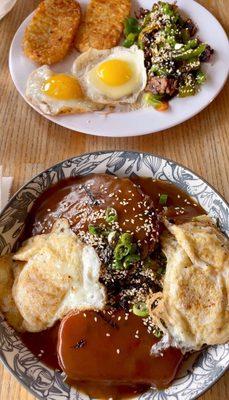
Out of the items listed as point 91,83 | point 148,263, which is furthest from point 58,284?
point 91,83

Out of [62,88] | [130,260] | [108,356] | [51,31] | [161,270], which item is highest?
[51,31]

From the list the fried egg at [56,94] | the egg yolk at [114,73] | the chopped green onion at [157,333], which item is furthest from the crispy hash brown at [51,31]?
the chopped green onion at [157,333]

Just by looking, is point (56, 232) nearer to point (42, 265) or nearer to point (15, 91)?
point (42, 265)

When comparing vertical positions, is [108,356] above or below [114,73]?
below

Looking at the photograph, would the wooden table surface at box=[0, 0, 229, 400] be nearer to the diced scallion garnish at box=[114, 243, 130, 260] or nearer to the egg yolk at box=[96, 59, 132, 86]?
the egg yolk at box=[96, 59, 132, 86]

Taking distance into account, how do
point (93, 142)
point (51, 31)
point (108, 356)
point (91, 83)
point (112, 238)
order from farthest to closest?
point (51, 31)
point (91, 83)
point (93, 142)
point (112, 238)
point (108, 356)

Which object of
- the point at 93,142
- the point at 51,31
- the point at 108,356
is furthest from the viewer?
the point at 51,31

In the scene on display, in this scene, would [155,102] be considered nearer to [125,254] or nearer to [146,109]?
[146,109]

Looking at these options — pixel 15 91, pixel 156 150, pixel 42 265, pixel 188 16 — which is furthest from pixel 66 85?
pixel 42 265
